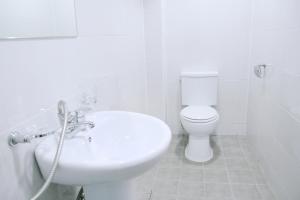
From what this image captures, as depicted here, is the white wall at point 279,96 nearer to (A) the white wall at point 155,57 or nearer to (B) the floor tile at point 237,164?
(B) the floor tile at point 237,164

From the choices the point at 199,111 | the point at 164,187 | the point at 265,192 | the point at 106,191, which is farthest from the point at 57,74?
the point at 265,192

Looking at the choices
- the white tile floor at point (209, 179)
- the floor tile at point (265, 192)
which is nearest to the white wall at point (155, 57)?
the white tile floor at point (209, 179)

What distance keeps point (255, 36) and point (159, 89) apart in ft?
3.72

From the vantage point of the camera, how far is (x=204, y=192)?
1913mm

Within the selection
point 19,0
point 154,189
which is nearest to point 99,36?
point 19,0

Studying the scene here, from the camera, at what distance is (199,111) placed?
2416 millimetres

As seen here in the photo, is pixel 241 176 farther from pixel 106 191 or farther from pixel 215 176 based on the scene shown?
pixel 106 191

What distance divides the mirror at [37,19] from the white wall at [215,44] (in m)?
1.61

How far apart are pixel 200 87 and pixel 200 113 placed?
0.39m

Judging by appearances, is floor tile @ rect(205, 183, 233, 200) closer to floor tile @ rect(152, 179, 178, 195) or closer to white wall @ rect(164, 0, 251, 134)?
floor tile @ rect(152, 179, 178, 195)

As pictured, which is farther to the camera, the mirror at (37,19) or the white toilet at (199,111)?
the white toilet at (199,111)

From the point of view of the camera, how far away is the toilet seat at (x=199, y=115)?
225cm

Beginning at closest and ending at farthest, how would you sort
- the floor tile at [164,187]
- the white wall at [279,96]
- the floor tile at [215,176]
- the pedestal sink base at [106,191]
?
the pedestal sink base at [106,191], the white wall at [279,96], the floor tile at [164,187], the floor tile at [215,176]

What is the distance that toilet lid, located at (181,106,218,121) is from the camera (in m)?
2.27
